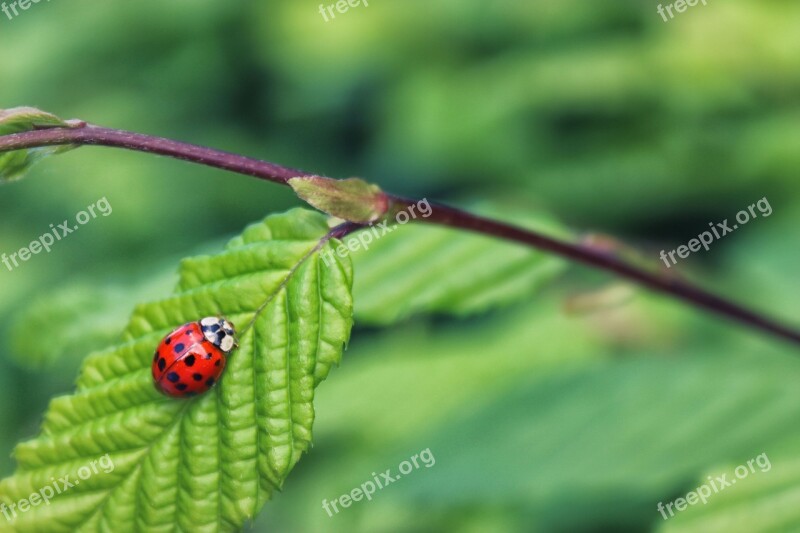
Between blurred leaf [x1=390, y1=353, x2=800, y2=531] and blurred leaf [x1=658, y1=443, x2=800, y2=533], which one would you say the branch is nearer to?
blurred leaf [x1=658, y1=443, x2=800, y2=533]

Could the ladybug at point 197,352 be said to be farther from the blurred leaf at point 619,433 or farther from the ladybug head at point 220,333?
the blurred leaf at point 619,433

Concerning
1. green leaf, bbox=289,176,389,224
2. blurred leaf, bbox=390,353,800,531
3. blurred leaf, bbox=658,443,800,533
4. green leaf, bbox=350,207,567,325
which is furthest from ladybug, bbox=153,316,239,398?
blurred leaf, bbox=390,353,800,531

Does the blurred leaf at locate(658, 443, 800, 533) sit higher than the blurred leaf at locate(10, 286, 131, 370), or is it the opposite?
the blurred leaf at locate(10, 286, 131, 370)

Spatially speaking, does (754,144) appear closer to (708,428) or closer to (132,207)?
(708,428)

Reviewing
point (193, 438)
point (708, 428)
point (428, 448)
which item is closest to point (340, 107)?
point (428, 448)

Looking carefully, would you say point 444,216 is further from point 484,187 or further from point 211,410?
point 484,187

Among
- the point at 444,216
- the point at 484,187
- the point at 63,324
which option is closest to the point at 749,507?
the point at 444,216
